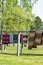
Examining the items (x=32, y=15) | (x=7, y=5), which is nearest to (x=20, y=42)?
(x=7, y=5)

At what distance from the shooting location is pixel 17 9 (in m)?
34.9

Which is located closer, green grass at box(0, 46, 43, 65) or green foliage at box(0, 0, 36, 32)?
green grass at box(0, 46, 43, 65)

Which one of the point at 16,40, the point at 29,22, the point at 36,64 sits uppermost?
the point at 29,22

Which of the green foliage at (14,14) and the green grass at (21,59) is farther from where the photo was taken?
the green foliage at (14,14)

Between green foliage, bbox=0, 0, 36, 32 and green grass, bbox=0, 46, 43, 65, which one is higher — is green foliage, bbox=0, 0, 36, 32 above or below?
above

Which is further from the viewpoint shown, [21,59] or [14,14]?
[14,14]

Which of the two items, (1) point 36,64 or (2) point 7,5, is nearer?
(1) point 36,64

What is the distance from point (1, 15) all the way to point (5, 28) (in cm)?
342

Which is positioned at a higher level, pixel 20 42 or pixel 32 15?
pixel 32 15

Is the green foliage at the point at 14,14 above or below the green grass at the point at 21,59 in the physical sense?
above

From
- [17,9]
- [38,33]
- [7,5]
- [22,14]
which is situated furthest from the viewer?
[22,14]

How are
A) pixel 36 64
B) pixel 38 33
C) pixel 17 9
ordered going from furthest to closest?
pixel 17 9 → pixel 38 33 → pixel 36 64

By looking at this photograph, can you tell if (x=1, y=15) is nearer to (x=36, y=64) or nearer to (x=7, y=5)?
(x=7, y=5)

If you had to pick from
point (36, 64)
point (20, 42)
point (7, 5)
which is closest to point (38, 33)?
point (20, 42)
